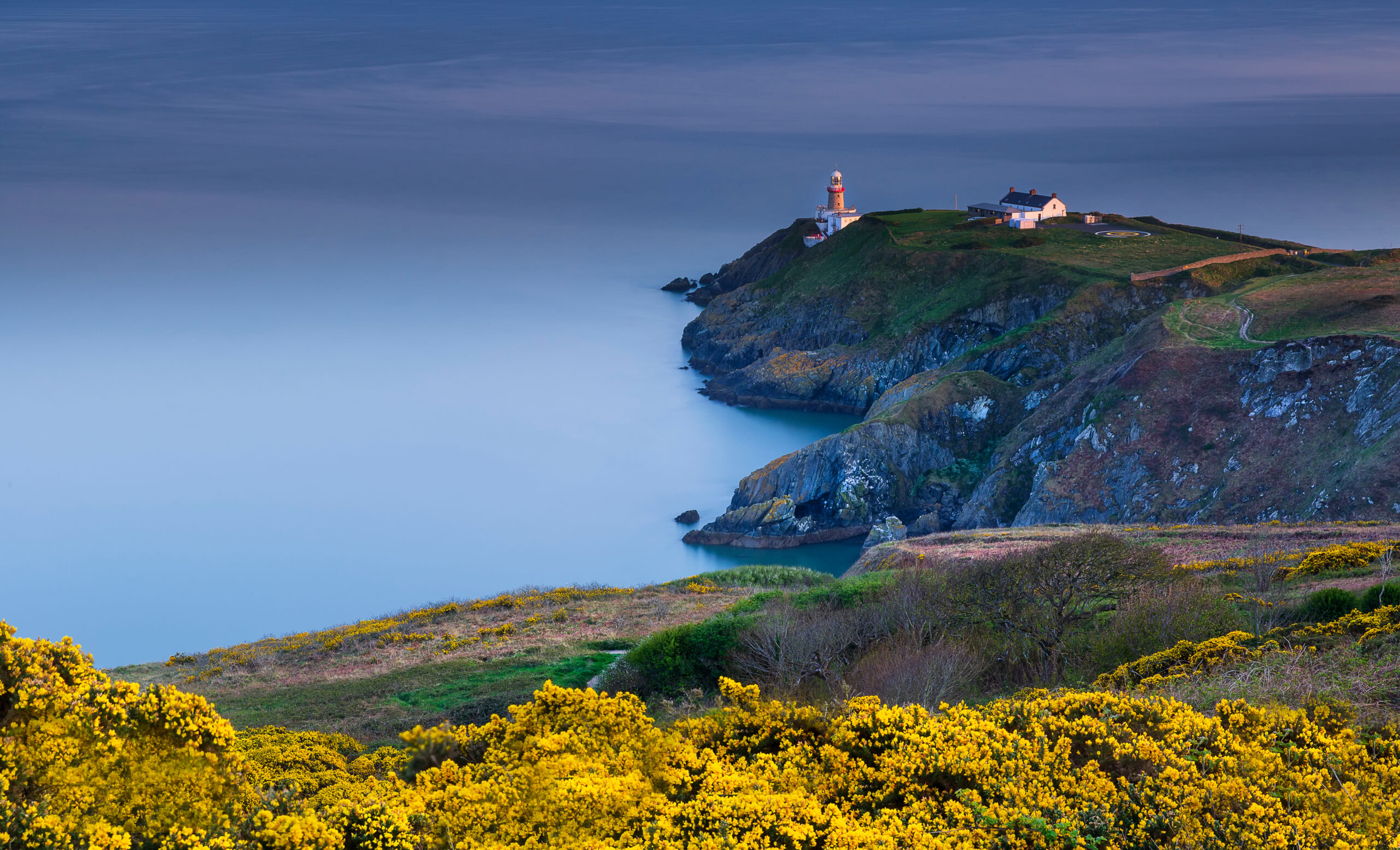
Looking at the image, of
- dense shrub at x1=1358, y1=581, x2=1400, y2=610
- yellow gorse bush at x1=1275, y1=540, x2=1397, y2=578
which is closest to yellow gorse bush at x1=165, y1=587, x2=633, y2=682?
yellow gorse bush at x1=1275, y1=540, x2=1397, y2=578

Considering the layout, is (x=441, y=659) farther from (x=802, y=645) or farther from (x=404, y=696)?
(x=802, y=645)

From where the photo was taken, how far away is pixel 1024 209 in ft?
374

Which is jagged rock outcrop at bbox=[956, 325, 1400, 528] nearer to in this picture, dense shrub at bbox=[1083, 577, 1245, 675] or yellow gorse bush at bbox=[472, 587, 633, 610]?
dense shrub at bbox=[1083, 577, 1245, 675]

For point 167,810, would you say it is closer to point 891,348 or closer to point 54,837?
point 54,837

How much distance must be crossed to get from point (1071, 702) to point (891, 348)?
8230 centimetres

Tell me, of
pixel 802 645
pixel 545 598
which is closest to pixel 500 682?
pixel 802 645

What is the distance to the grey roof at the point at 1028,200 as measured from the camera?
4513 inches

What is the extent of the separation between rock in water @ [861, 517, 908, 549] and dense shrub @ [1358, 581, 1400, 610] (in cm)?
4505

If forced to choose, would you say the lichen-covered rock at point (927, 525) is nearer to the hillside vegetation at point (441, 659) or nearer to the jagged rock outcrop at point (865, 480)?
the jagged rock outcrop at point (865, 480)

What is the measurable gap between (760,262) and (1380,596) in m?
111

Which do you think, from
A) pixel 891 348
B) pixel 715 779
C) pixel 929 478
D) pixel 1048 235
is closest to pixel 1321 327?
pixel 929 478

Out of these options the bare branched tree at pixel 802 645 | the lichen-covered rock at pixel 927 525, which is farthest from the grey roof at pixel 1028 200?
the bare branched tree at pixel 802 645

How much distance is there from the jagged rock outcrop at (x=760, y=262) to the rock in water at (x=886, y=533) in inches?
2368

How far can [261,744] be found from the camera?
18.6 m
